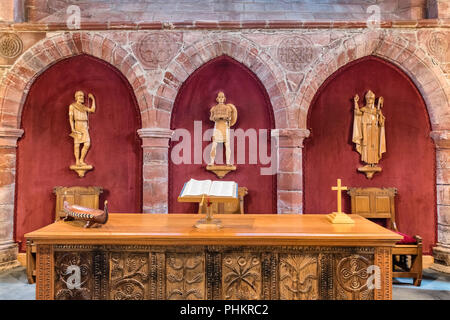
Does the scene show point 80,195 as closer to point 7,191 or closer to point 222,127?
point 7,191

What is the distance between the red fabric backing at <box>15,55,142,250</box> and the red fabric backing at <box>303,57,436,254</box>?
8.99ft

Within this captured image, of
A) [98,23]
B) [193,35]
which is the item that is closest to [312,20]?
[193,35]

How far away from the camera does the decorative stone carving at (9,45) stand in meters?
4.73

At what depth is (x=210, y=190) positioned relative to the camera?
8.61 ft

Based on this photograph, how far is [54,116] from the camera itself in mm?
5027

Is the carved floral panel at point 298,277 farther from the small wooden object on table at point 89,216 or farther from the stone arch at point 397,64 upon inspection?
the stone arch at point 397,64

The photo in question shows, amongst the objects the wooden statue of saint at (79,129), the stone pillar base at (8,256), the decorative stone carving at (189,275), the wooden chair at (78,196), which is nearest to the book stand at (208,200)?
the decorative stone carving at (189,275)

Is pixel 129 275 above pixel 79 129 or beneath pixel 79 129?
beneath

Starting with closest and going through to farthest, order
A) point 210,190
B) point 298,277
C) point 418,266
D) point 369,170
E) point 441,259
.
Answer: point 298,277 → point 210,190 → point 418,266 → point 441,259 → point 369,170

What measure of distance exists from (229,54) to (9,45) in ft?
10.6

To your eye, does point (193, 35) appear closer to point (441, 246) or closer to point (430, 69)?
point (430, 69)

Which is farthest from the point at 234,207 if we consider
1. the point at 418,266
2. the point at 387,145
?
the point at 387,145

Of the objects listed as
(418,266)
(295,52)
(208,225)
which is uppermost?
(295,52)

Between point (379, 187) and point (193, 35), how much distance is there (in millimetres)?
3608
